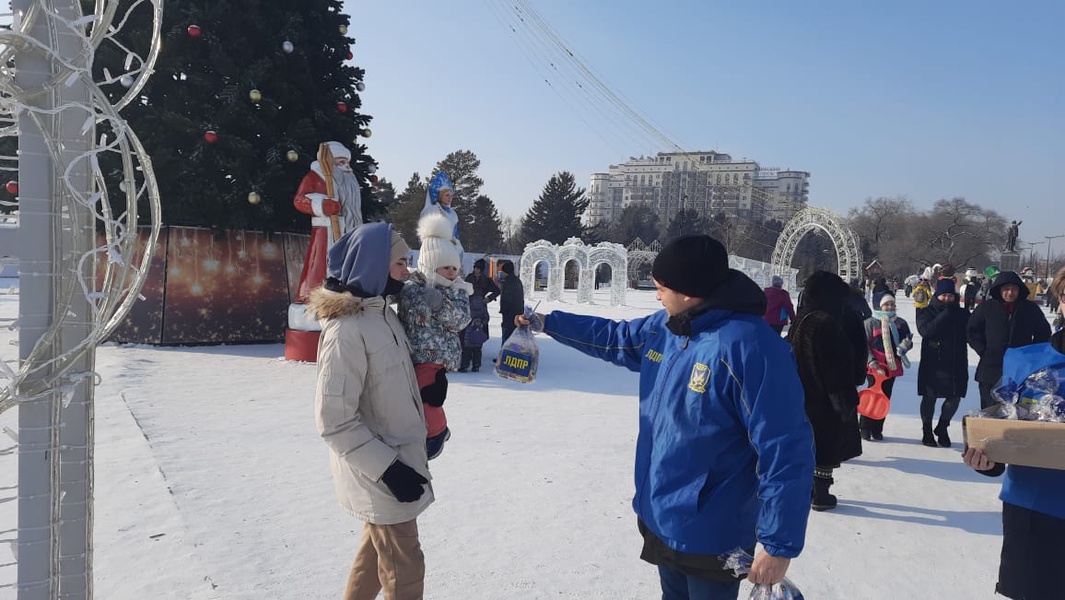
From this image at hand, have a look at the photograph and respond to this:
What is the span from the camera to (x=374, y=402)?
2371 millimetres

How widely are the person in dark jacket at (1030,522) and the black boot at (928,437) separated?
14.0 feet

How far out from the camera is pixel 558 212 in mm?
57531

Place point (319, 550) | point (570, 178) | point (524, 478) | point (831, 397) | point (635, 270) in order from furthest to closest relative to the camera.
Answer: point (570, 178) → point (635, 270) → point (524, 478) → point (831, 397) → point (319, 550)

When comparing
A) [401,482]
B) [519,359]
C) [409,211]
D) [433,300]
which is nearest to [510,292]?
[519,359]

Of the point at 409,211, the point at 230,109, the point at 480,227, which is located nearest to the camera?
the point at 230,109

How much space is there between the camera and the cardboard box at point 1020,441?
87.5 inches

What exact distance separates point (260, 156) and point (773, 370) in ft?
33.7

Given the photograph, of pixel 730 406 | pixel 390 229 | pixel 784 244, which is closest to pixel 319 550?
pixel 390 229

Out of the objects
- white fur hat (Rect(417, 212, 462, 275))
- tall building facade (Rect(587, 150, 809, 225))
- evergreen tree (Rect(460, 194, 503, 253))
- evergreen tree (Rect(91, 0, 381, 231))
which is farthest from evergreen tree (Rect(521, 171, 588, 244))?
white fur hat (Rect(417, 212, 462, 275))

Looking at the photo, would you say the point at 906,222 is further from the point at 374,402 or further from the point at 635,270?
the point at 374,402

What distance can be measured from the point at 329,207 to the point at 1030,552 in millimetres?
8141

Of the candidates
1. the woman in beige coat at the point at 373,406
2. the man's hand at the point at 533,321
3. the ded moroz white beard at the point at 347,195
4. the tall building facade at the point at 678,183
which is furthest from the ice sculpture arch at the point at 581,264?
the tall building facade at the point at 678,183

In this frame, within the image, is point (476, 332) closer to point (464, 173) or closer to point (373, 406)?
point (373, 406)

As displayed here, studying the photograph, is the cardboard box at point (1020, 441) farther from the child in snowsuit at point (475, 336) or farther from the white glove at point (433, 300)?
the child in snowsuit at point (475, 336)
